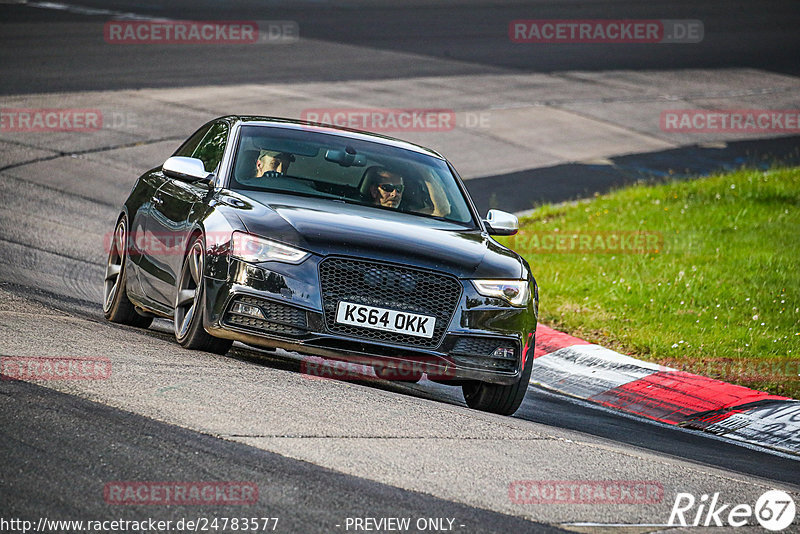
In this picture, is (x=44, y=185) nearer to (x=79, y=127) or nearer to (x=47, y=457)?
(x=79, y=127)

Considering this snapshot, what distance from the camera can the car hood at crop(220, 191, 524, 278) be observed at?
6.99m

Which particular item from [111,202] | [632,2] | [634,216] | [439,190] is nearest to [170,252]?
[439,190]

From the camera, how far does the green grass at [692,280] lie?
9898 mm

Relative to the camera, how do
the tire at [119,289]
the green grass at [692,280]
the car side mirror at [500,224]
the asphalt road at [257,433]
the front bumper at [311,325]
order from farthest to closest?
the green grass at [692,280] < the tire at [119,289] < the car side mirror at [500,224] < the front bumper at [311,325] < the asphalt road at [257,433]

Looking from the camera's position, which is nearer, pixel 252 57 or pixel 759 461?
pixel 759 461

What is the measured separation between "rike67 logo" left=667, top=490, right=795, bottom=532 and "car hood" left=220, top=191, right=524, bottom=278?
2186mm

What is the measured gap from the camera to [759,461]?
293 inches

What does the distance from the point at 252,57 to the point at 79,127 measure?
27.6ft

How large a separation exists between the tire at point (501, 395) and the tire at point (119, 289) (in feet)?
9.18

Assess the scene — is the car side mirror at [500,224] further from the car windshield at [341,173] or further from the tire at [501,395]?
the tire at [501,395]

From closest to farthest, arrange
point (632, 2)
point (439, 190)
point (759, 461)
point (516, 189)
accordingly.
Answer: point (759, 461) < point (439, 190) < point (516, 189) < point (632, 2)

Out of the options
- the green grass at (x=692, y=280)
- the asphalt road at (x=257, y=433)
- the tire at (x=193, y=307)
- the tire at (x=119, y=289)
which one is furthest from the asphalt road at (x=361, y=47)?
the tire at (x=193, y=307)

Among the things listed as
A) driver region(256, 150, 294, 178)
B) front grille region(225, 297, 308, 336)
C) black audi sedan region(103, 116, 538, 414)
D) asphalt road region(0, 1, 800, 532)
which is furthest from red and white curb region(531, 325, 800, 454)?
front grille region(225, 297, 308, 336)

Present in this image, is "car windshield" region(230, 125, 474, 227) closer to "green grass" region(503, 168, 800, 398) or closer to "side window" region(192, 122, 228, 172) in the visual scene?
"side window" region(192, 122, 228, 172)
